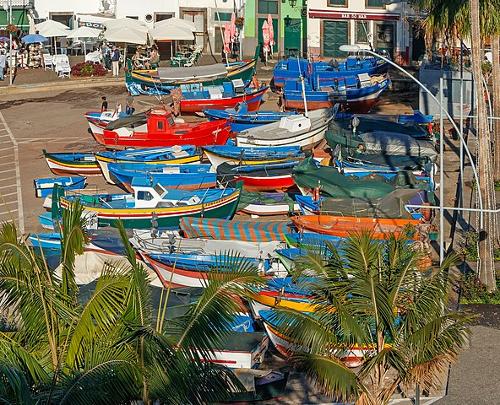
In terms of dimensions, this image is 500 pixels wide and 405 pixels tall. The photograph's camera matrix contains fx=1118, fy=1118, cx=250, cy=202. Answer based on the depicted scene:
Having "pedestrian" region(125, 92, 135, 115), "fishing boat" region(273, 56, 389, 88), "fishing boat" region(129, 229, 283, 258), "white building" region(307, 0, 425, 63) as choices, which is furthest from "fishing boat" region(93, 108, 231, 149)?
"white building" region(307, 0, 425, 63)

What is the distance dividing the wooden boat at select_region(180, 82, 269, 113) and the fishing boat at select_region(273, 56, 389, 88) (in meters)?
2.84

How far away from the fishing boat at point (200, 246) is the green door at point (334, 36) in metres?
33.8

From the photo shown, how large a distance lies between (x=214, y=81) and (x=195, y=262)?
85.2ft

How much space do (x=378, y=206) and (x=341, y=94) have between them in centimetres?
2048

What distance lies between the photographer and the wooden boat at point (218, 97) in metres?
48.7

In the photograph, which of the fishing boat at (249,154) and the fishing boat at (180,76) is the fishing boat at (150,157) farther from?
the fishing boat at (180,76)

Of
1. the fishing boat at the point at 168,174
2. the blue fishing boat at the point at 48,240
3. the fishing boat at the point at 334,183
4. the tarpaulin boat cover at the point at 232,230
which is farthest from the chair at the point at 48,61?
the tarpaulin boat cover at the point at 232,230

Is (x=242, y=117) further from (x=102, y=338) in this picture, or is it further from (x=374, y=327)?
(x=102, y=338)

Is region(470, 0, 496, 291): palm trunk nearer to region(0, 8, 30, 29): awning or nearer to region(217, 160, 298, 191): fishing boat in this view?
region(217, 160, 298, 191): fishing boat

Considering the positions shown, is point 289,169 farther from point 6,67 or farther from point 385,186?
point 6,67

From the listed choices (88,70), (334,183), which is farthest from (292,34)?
(334,183)

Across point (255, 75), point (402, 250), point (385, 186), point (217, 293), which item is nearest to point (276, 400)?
point (402, 250)

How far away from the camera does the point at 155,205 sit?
31.5 meters

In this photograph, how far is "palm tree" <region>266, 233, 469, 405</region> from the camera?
15.8 meters
